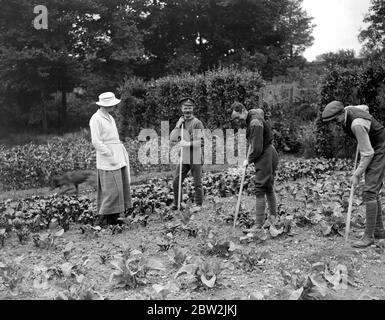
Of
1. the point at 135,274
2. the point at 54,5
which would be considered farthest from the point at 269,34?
the point at 135,274

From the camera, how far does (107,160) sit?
252 inches

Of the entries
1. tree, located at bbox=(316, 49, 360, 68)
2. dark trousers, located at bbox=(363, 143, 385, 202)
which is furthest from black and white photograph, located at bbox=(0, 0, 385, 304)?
tree, located at bbox=(316, 49, 360, 68)

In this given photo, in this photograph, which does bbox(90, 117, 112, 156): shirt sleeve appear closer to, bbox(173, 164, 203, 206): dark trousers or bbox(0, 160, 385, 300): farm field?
bbox(0, 160, 385, 300): farm field

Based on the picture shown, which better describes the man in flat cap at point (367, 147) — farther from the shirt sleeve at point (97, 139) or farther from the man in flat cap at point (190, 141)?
the shirt sleeve at point (97, 139)

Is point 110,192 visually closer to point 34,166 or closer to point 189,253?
point 189,253

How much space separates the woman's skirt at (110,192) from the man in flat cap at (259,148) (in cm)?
187

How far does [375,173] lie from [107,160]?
3.54 meters

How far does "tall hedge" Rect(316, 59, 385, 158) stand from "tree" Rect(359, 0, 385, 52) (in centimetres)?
1681

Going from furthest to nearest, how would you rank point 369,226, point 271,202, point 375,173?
1. point 271,202
2. point 369,226
3. point 375,173

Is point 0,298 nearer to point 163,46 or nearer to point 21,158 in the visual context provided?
point 21,158

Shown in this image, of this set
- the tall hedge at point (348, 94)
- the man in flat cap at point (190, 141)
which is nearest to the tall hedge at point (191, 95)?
the tall hedge at point (348, 94)

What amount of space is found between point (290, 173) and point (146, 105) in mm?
8121

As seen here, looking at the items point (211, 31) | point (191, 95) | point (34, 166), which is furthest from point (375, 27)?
point (34, 166)

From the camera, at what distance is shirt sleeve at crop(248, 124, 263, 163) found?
571 centimetres
